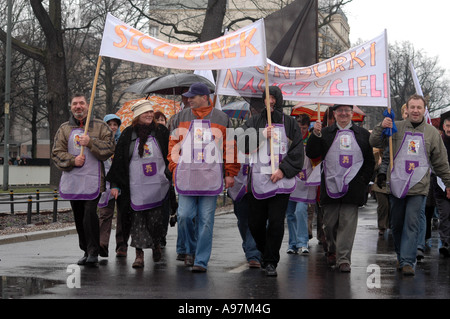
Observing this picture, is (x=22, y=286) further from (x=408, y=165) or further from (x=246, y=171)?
(x=408, y=165)

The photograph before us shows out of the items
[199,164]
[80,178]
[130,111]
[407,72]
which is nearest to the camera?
[199,164]

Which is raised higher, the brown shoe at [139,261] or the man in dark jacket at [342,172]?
the man in dark jacket at [342,172]

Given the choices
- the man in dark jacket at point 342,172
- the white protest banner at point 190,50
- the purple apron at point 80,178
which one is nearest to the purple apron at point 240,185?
the man in dark jacket at point 342,172

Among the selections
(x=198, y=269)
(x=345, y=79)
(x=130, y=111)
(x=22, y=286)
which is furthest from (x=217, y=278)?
(x=130, y=111)

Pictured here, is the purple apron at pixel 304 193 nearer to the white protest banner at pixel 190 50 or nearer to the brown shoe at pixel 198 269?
the white protest banner at pixel 190 50

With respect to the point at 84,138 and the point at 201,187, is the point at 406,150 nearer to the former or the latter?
the point at 201,187

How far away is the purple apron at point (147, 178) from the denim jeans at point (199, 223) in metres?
0.46

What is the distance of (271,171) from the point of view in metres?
8.61

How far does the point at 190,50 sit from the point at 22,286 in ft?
10.8

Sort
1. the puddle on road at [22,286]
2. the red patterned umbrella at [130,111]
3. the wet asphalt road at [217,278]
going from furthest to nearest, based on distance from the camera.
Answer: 1. the red patterned umbrella at [130,111]
2. the wet asphalt road at [217,278]
3. the puddle on road at [22,286]

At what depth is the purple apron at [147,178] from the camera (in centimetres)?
921

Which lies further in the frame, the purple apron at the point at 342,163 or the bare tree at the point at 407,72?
the bare tree at the point at 407,72

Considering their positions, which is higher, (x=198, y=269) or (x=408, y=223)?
(x=408, y=223)
